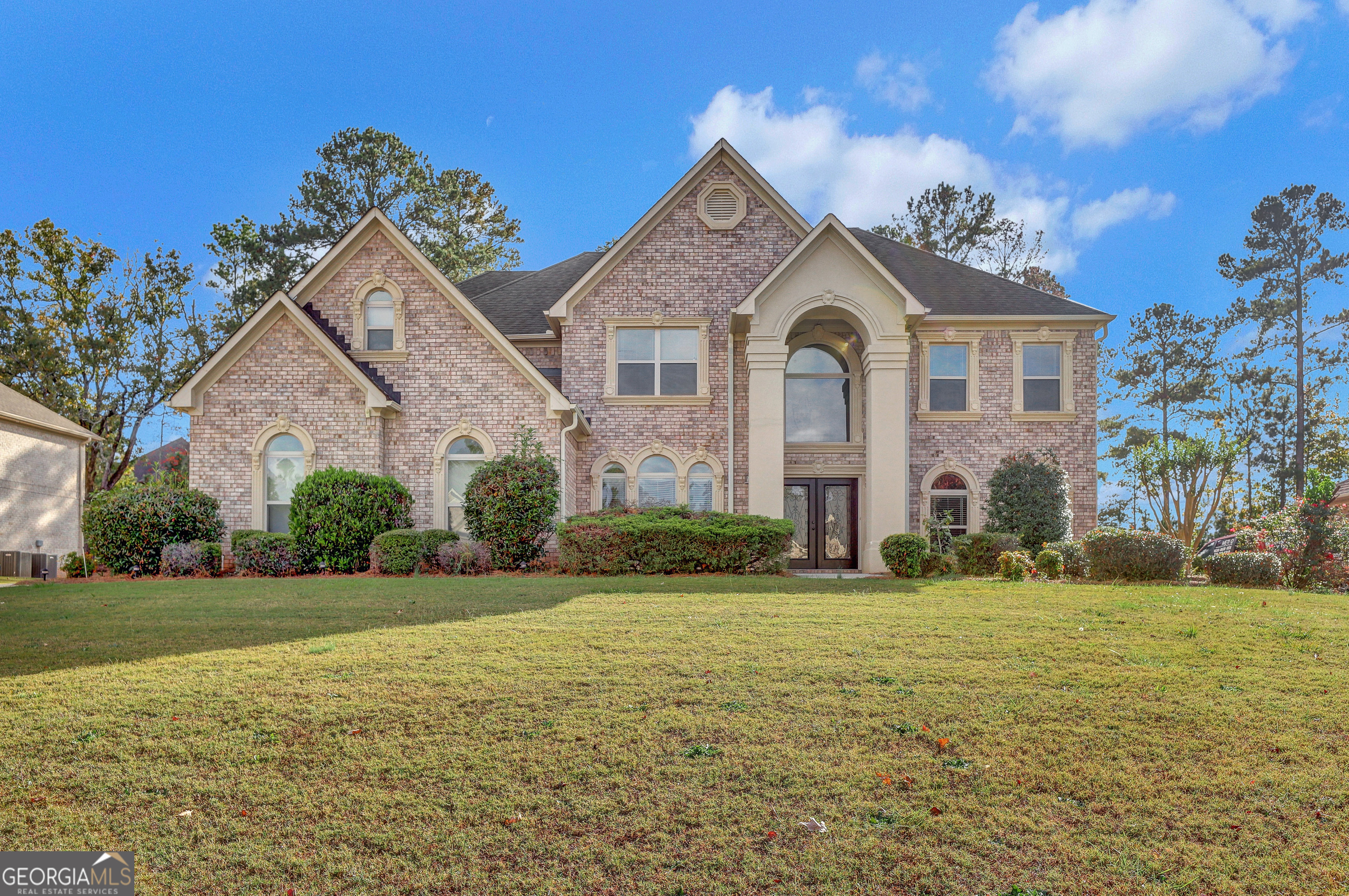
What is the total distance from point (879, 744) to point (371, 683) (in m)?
3.97

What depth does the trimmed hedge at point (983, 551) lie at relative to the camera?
1742 cm

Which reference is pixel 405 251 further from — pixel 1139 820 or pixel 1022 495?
pixel 1139 820

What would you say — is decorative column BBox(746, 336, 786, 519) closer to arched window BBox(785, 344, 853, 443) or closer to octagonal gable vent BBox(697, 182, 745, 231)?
arched window BBox(785, 344, 853, 443)

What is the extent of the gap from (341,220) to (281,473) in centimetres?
2096

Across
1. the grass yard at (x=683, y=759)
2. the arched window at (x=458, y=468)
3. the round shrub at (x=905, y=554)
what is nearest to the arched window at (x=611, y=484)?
the arched window at (x=458, y=468)

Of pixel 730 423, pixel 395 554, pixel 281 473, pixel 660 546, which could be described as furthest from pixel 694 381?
pixel 281 473

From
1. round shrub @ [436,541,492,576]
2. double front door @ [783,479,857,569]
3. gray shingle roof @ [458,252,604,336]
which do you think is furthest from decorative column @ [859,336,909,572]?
round shrub @ [436,541,492,576]

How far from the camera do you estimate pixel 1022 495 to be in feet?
61.9

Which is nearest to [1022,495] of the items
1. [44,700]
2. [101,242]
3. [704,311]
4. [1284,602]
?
[1284,602]

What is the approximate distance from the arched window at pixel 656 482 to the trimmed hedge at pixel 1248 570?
37.2ft

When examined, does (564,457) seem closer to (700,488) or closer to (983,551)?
(700,488)

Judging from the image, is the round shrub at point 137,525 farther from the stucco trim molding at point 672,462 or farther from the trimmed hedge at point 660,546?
the stucco trim molding at point 672,462

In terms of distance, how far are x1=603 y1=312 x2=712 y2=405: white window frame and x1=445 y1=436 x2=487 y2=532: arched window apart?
11.0ft

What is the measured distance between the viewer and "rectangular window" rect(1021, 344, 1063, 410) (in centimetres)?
2005
